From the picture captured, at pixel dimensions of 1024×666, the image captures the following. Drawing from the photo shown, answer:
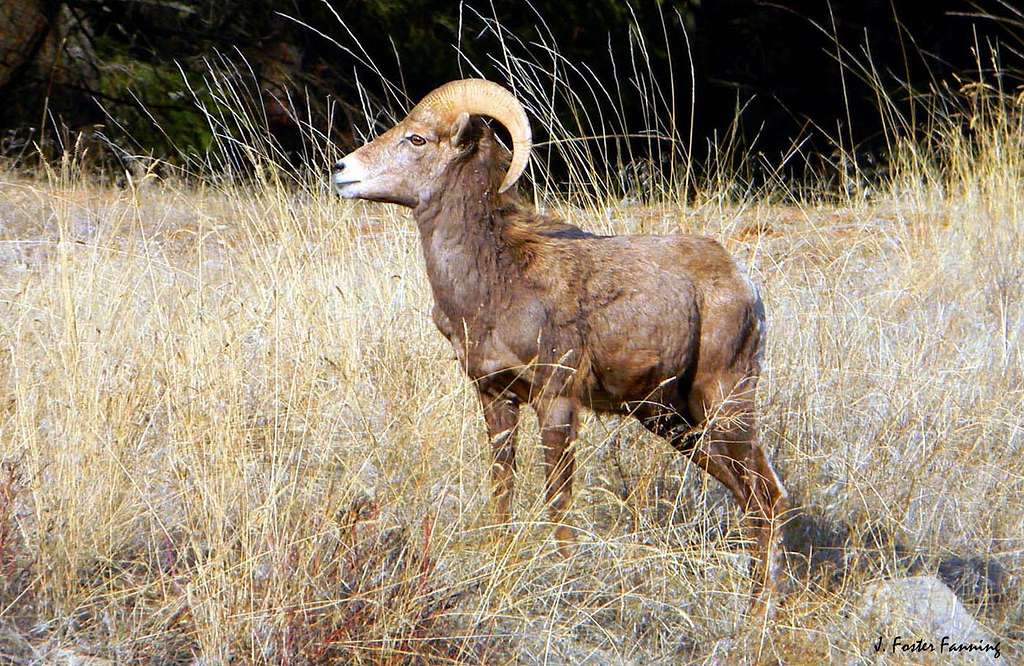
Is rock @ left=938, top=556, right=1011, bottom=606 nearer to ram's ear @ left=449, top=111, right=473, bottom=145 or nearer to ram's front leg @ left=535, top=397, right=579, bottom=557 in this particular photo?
ram's front leg @ left=535, top=397, right=579, bottom=557

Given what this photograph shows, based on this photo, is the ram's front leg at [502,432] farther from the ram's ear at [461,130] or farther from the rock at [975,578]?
the rock at [975,578]

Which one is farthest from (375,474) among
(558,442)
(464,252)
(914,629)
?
(914,629)

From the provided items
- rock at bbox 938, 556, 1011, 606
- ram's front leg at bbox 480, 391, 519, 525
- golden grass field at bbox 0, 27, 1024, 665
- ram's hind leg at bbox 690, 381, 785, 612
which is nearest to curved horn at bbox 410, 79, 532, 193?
ram's front leg at bbox 480, 391, 519, 525

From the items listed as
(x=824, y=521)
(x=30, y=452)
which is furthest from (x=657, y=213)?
(x=30, y=452)

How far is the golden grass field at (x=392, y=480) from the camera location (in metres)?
3.98

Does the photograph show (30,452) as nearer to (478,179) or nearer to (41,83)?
(478,179)

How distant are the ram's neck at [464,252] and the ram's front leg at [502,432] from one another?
314 mm

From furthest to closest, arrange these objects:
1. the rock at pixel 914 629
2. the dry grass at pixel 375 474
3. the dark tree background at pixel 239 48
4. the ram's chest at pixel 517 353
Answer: the dark tree background at pixel 239 48, the ram's chest at pixel 517 353, the rock at pixel 914 629, the dry grass at pixel 375 474

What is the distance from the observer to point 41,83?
1203 centimetres

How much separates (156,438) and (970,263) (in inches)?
208

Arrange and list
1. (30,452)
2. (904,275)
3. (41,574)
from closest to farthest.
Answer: (41,574) → (30,452) → (904,275)

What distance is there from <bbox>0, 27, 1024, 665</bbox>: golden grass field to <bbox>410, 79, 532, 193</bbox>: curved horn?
3.06 ft

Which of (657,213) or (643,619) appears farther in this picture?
(657,213)

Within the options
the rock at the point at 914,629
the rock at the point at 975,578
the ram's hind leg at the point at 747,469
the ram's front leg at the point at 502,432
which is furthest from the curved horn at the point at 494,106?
the rock at the point at 975,578
